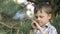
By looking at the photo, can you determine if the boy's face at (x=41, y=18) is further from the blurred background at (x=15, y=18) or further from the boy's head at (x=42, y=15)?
the blurred background at (x=15, y=18)

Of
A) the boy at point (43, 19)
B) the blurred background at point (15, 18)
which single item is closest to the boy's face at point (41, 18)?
the boy at point (43, 19)

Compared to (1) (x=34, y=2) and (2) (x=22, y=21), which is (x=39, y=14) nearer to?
(2) (x=22, y=21)

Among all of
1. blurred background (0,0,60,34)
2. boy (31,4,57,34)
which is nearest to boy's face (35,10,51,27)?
boy (31,4,57,34)

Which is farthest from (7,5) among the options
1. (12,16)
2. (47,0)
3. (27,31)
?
(47,0)

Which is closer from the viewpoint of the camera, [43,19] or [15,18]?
[43,19]

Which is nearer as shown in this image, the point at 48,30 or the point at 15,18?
the point at 48,30

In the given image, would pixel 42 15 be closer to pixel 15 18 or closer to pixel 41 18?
pixel 41 18

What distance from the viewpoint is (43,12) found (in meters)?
1.36

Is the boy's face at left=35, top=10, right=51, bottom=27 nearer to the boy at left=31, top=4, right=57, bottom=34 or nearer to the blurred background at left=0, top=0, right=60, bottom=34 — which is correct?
the boy at left=31, top=4, right=57, bottom=34

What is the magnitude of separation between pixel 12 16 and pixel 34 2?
281mm

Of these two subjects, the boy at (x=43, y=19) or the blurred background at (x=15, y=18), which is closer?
the boy at (x=43, y=19)

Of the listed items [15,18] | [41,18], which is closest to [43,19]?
[41,18]

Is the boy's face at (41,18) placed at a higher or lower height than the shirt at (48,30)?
higher

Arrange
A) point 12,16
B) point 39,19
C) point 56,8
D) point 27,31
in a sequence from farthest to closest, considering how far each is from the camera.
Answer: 1. point 56,8
2. point 12,16
3. point 27,31
4. point 39,19
